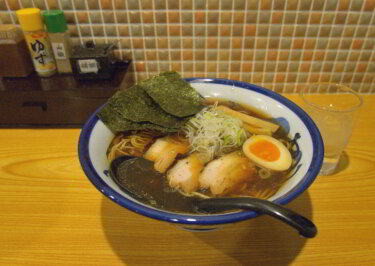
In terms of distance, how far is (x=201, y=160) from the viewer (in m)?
0.88

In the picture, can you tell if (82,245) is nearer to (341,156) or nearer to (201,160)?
(201,160)

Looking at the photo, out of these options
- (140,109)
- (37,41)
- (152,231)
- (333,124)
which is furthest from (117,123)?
(333,124)

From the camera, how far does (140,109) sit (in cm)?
97

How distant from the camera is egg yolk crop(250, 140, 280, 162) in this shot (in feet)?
2.75

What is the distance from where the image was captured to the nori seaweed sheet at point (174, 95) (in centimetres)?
97

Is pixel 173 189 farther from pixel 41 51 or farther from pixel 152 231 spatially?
pixel 41 51

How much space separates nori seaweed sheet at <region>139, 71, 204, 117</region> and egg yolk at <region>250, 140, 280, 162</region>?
0.74ft

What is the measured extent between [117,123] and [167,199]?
11.8 inches

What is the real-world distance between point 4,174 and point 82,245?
440mm

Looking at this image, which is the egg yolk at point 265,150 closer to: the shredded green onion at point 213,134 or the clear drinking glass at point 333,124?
the shredded green onion at point 213,134

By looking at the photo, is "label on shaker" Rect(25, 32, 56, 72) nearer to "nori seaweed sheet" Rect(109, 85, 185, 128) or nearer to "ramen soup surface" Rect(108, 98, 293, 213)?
"nori seaweed sheet" Rect(109, 85, 185, 128)

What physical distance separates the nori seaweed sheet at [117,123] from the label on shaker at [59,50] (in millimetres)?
435

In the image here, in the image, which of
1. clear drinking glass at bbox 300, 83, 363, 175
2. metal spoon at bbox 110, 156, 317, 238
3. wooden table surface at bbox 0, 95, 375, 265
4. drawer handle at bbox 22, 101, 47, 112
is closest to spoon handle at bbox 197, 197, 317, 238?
metal spoon at bbox 110, 156, 317, 238

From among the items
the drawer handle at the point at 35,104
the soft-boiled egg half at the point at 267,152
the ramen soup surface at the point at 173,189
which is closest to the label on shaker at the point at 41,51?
the drawer handle at the point at 35,104
